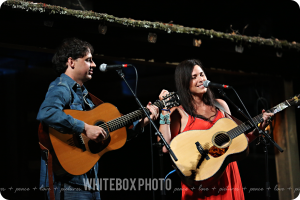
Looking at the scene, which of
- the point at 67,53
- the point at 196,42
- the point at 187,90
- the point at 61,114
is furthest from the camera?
the point at 196,42

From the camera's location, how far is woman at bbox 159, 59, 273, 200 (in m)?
3.16

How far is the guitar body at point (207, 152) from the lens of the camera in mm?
3035

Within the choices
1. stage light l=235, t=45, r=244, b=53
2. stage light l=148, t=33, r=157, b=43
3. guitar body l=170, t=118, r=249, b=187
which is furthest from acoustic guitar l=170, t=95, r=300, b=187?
stage light l=235, t=45, r=244, b=53

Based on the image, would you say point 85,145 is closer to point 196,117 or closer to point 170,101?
point 170,101

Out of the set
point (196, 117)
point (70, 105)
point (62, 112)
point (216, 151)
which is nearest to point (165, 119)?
point (196, 117)

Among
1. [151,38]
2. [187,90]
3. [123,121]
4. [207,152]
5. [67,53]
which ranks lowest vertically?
[207,152]

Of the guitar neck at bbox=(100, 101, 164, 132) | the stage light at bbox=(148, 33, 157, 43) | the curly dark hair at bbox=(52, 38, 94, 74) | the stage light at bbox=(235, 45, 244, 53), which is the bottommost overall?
the guitar neck at bbox=(100, 101, 164, 132)

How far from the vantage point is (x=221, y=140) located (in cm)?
328

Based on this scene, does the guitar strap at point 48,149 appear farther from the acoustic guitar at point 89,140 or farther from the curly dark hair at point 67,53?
the curly dark hair at point 67,53

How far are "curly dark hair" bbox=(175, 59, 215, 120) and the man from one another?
447 mm

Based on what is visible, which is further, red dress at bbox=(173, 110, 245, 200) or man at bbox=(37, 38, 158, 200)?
red dress at bbox=(173, 110, 245, 200)

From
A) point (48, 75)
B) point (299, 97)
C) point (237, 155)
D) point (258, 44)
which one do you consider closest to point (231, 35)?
point (258, 44)

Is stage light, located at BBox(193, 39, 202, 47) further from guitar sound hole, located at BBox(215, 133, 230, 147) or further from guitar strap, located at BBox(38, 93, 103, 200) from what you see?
guitar strap, located at BBox(38, 93, 103, 200)

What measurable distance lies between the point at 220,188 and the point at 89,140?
146 centimetres
